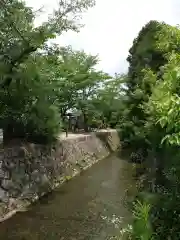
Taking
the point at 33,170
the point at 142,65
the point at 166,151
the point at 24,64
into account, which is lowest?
the point at 33,170

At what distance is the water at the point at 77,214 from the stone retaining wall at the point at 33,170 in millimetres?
490

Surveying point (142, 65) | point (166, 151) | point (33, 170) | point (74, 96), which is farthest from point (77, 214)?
point (142, 65)

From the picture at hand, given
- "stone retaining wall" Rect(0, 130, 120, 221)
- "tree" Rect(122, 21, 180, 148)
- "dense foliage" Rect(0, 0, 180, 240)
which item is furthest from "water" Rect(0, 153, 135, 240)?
"tree" Rect(122, 21, 180, 148)

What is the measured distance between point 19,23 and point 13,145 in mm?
5363

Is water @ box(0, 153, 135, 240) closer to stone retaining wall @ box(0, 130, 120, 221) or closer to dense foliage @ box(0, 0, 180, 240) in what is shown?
stone retaining wall @ box(0, 130, 120, 221)

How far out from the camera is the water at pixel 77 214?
980cm

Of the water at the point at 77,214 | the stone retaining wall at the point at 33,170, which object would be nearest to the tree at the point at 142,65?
the water at the point at 77,214

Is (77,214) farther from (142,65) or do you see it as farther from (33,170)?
(142,65)

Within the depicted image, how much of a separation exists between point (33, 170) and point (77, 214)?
376cm

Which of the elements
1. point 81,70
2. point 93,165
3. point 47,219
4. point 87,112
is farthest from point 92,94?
point 47,219

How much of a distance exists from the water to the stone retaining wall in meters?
0.49

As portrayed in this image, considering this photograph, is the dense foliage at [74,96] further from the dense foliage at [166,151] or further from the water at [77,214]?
the water at [77,214]

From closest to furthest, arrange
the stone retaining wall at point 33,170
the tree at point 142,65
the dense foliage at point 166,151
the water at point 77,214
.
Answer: the dense foliage at point 166,151 → the tree at point 142,65 → the water at point 77,214 → the stone retaining wall at point 33,170

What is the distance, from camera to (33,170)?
14.7 meters
